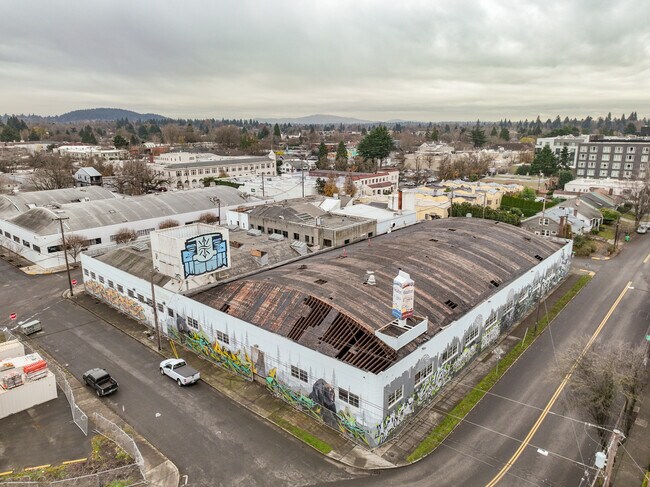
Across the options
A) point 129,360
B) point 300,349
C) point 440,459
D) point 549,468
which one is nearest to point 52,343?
point 129,360

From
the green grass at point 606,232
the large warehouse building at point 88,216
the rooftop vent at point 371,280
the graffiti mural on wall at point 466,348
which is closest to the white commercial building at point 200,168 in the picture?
the large warehouse building at point 88,216

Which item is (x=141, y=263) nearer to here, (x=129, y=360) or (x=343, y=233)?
(x=129, y=360)

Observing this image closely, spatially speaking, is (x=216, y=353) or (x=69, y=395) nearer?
(x=69, y=395)

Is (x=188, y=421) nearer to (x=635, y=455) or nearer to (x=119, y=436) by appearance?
(x=119, y=436)

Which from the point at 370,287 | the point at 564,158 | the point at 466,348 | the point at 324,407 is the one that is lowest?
the point at 324,407

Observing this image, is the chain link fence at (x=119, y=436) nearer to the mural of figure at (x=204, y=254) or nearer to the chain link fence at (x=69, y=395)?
the chain link fence at (x=69, y=395)

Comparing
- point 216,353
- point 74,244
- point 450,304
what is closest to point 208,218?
point 74,244
